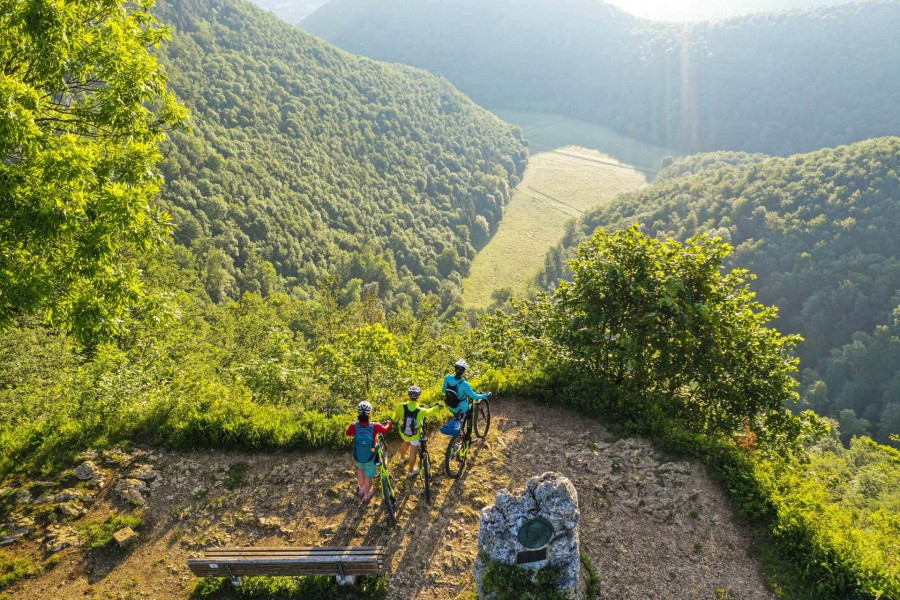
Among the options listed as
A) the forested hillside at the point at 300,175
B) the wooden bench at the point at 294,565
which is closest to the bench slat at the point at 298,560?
the wooden bench at the point at 294,565

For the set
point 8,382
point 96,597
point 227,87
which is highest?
point 227,87

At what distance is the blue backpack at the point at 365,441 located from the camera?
35.4ft

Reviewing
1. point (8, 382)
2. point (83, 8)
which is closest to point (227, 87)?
point (8, 382)

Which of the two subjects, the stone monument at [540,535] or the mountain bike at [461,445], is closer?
the stone monument at [540,535]

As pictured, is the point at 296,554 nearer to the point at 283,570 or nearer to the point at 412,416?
the point at 283,570

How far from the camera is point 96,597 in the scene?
379 inches

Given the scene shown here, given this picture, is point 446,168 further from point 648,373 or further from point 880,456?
point 648,373

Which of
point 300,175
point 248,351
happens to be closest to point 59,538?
point 248,351

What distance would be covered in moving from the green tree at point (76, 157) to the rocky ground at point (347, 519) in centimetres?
416

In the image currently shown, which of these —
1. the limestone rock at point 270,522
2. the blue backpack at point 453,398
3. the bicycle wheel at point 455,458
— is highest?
the blue backpack at point 453,398

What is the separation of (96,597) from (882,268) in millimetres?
128392

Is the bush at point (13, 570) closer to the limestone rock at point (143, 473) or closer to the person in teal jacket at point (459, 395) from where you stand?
the limestone rock at point (143, 473)

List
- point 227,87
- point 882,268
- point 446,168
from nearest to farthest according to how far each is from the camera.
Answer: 1. point 882,268
2. point 227,87
3. point 446,168

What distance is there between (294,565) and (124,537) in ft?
13.4
